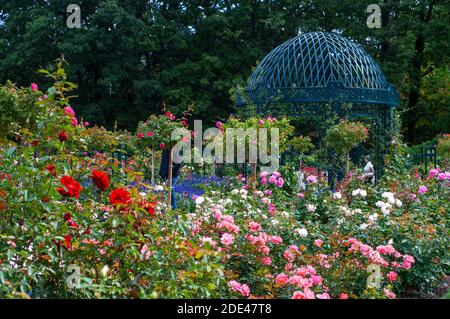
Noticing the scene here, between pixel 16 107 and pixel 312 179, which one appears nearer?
pixel 312 179

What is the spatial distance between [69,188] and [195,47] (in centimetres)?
1961

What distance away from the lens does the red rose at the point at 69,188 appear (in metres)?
3.03

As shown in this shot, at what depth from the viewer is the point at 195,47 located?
22203mm

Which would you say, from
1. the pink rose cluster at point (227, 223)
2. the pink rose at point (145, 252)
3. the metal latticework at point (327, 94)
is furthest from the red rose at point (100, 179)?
the metal latticework at point (327, 94)

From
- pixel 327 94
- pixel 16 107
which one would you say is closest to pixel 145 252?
pixel 16 107

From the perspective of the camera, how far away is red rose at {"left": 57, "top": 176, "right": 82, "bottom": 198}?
9.93ft

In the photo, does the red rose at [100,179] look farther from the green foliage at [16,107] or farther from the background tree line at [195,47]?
the background tree line at [195,47]

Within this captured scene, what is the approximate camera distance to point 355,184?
297 inches

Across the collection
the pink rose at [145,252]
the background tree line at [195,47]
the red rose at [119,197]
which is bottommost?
the pink rose at [145,252]

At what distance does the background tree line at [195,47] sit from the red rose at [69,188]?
16513 mm

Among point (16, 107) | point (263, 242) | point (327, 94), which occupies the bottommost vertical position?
point (263, 242)

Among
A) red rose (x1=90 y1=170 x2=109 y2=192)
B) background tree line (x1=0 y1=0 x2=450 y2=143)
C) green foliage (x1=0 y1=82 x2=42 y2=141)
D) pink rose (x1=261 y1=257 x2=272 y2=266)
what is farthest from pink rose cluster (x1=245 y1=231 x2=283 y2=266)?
background tree line (x1=0 y1=0 x2=450 y2=143)

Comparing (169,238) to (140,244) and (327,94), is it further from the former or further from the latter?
(327,94)
